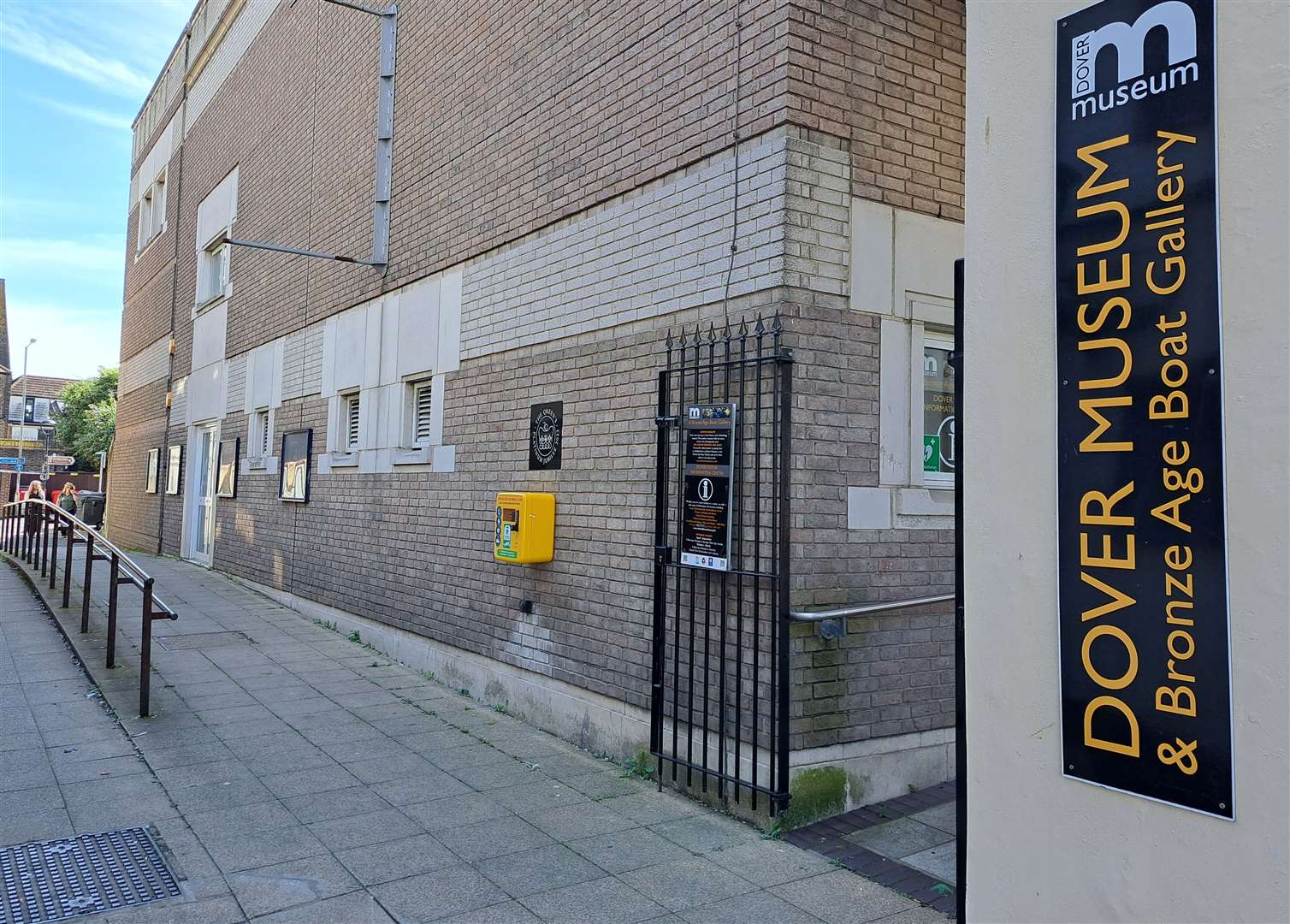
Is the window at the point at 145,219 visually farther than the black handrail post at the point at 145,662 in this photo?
Yes

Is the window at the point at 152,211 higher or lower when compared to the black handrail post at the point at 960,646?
higher

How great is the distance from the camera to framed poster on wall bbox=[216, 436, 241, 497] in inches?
523

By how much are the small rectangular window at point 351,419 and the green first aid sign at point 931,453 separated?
6.59 metres

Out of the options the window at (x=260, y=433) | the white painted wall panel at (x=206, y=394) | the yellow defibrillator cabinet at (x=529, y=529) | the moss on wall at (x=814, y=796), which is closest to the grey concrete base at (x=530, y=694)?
the yellow defibrillator cabinet at (x=529, y=529)

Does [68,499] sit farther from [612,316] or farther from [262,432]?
[612,316]

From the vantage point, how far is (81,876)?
4.05 m

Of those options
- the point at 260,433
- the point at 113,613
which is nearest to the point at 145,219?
the point at 260,433

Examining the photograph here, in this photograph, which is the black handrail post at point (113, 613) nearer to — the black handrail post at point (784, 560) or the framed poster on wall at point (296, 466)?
the framed poster on wall at point (296, 466)

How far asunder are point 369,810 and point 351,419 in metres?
6.06

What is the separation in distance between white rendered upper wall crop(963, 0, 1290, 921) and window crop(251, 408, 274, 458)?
11.2 meters

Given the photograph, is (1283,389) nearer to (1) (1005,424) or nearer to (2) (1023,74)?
(1) (1005,424)

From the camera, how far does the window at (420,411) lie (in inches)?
347

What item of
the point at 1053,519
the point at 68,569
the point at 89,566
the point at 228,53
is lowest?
the point at 68,569

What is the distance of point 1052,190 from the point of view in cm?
282
